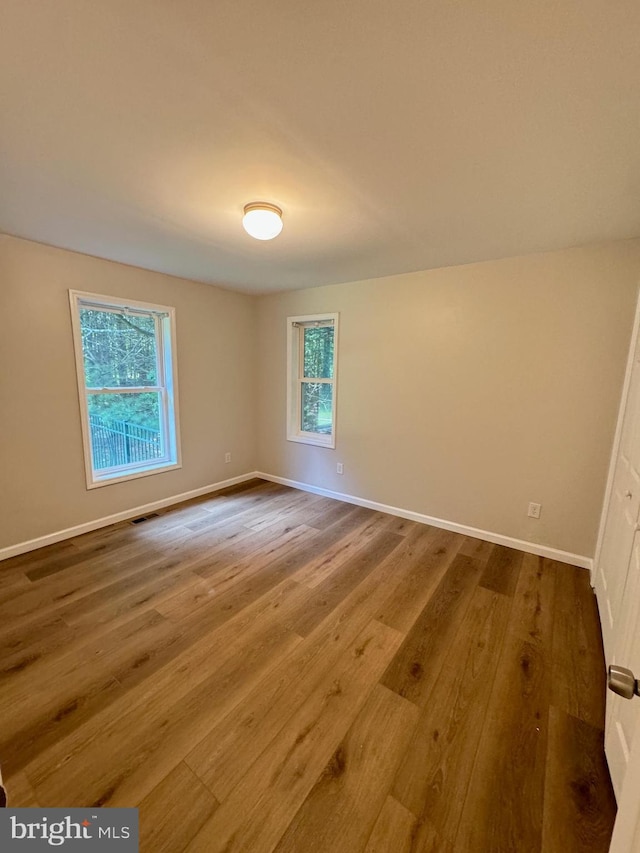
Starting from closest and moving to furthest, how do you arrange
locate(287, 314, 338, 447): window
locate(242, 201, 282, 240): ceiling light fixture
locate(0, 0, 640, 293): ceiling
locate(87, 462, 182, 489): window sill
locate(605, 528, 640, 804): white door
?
1. locate(0, 0, 640, 293): ceiling
2. locate(605, 528, 640, 804): white door
3. locate(242, 201, 282, 240): ceiling light fixture
4. locate(87, 462, 182, 489): window sill
5. locate(287, 314, 338, 447): window

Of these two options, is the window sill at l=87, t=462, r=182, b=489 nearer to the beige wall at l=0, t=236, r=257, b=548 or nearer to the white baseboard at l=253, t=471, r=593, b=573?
the beige wall at l=0, t=236, r=257, b=548

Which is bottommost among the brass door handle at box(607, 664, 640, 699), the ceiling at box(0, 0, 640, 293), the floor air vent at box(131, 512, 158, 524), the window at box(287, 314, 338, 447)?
the floor air vent at box(131, 512, 158, 524)

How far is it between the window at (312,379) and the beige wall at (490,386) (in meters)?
0.15

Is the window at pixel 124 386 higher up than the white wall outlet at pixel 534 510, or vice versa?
the window at pixel 124 386

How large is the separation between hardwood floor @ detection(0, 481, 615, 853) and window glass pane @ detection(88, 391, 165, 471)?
3.04 feet

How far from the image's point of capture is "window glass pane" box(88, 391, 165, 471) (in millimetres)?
3018

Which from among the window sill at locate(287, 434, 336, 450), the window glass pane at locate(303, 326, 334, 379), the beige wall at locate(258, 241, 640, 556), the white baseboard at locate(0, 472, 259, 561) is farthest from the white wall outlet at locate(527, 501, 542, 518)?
the white baseboard at locate(0, 472, 259, 561)

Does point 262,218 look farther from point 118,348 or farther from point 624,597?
point 624,597

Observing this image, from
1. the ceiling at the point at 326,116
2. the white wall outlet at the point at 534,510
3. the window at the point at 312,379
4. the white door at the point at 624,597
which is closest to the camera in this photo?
the white door at the point at 624,597

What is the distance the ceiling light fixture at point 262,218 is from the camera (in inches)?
70.4

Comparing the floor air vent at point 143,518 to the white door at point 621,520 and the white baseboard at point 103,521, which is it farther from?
the white door at point 621,520

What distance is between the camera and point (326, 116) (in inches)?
47.3

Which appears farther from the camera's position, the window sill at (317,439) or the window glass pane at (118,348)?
the window sill at (317,439)

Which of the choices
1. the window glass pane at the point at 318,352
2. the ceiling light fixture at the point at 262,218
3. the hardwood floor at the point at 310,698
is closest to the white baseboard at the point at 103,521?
the hardwood floor at the point at 310,698
